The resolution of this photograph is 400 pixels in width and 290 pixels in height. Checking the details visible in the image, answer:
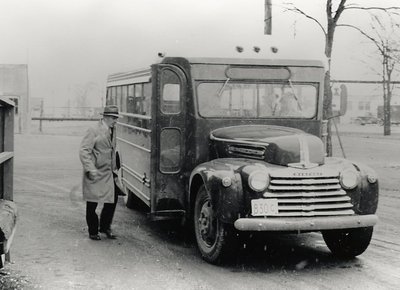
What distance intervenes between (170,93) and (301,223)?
97.1 inches

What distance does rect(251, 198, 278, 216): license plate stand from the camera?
6.63m

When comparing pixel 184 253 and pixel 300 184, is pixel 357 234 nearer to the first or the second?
pixel 300 184

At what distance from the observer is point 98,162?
324 inches

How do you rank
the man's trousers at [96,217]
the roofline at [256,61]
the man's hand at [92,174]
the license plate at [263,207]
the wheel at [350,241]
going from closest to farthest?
the license plate at [263,207] → the wheel at [350,241] → the roofline at [256,61] → the man's hand at [92,174] → the man's trousers at [96,217]

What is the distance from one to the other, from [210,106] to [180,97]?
14.9 inches

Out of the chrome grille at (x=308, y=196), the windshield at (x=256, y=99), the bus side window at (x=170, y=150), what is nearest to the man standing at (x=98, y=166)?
the bus side window at (x=170, y=150)

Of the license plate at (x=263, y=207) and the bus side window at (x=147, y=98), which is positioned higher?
the bus side window at (x=147, y=98)

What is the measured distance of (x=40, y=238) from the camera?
827 cm

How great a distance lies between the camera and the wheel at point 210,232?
6.86 metres

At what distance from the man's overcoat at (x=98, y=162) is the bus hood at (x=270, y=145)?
136 cm

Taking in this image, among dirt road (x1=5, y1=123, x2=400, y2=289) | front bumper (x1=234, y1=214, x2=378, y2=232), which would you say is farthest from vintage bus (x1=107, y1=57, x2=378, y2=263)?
dirt road (x1=5, y1=123, x2=400, y2=289)

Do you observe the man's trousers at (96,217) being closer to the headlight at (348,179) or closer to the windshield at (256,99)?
the windshield at (256,99)

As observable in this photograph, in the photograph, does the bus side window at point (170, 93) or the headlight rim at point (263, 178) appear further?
the bus side window at point (170, 93)

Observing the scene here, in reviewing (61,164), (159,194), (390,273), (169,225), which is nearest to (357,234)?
(390,273)
